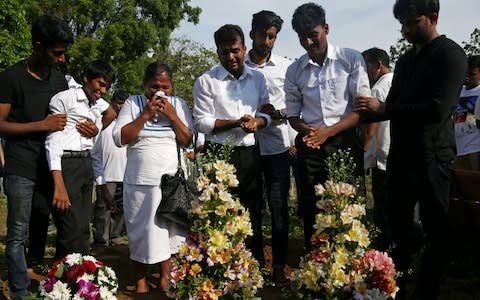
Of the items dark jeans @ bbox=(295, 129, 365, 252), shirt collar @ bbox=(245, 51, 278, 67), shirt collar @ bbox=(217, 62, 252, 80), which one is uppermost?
shirt collar @ bbox=(245, 51, 278, 67)

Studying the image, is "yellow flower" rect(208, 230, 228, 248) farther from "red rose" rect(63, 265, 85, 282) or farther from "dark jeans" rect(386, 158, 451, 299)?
"dark jeans" rect(386, 158, 451, 299)

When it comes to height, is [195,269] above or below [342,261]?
below

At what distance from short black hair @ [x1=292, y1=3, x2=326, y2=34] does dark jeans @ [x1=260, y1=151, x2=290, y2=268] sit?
100 centimetres

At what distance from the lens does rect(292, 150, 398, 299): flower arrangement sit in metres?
2.86

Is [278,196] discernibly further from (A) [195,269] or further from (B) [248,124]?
(A) [195,269]

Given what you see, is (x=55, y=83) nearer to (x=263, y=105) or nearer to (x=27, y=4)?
(x=263, y=105)

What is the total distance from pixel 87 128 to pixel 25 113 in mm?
426

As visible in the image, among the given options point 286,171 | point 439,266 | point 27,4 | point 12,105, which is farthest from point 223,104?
point 27,4

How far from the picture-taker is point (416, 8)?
3518 millimetres

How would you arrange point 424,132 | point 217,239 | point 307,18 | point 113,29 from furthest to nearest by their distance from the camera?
1. point 113,29
2. point 307,18
3. point 424,132
4. point 217,239

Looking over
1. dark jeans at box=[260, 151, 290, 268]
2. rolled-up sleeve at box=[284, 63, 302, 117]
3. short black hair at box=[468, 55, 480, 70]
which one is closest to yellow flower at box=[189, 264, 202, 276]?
dark jeans at box=[260, 151, 290, 268]

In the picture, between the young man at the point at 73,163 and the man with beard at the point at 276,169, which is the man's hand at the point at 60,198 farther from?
the man with beard at the point at 276,169

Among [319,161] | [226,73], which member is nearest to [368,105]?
[319,161]

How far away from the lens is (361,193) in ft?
13.7
